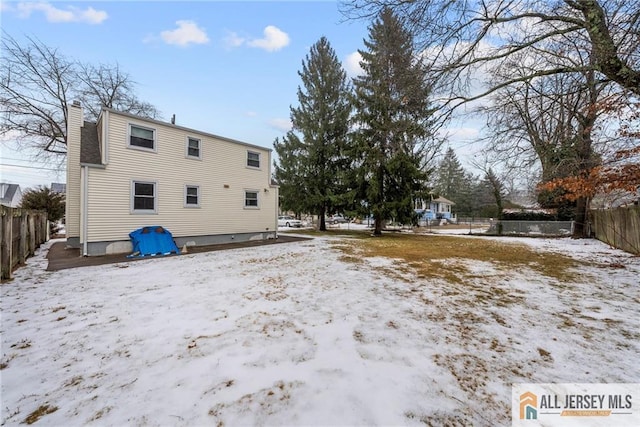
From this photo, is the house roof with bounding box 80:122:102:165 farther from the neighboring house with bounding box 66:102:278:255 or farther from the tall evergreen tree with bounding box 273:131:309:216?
the tall evergreen tree with bounding box 273:131:309:216

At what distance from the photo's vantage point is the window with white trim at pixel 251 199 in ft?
43.6

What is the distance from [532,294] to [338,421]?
4842 mm

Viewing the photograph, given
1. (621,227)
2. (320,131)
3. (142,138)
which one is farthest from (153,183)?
(621,227)

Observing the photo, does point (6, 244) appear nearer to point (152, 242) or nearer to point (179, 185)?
point (152, 242)

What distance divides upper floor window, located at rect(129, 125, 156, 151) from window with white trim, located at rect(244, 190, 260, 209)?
4565mm

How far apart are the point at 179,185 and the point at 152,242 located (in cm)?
272

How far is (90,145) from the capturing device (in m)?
9.38

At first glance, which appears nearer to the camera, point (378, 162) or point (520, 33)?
point (520, 33)

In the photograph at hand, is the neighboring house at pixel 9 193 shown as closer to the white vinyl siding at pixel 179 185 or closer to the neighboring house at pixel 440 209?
the white vinyl siding at pixel 179 185

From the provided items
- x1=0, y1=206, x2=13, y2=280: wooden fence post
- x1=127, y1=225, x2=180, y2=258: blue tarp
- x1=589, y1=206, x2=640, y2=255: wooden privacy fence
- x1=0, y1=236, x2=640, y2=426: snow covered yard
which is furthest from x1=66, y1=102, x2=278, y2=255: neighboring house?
x1=589, y1=206, x2=640, y2=255: wooden privacy fence

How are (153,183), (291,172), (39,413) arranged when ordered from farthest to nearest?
1. (291,172)
2. (153,183)
3. (39,413)

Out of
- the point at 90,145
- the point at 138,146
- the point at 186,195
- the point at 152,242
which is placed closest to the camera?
the point at 152,242

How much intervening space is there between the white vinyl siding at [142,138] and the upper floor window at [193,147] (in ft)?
4.37

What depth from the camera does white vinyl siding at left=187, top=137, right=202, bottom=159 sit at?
11023 millimetres
